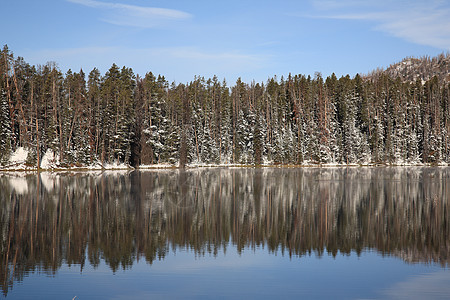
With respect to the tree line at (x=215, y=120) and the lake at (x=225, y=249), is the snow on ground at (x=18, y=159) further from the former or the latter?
the lake at (x=225, y=249)

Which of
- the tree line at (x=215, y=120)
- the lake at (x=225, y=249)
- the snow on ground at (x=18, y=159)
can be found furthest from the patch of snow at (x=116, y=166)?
the lake at (x=225, y=249)

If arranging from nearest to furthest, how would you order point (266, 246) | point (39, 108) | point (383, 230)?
point (266, 246), point (383, 230), point (39, 108)

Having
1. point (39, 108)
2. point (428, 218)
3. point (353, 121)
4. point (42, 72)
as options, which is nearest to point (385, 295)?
point (428, 218)

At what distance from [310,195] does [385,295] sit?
22.7 meters

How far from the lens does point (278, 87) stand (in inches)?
4921

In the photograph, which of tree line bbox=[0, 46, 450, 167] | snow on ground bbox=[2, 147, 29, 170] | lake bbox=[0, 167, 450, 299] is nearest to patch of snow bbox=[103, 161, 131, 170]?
tree line bbox=[0, 46, 450, 167]

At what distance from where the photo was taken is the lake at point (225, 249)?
12406 millimetres

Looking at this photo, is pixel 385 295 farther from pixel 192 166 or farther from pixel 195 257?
pixel 192 166

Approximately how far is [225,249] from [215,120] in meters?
100

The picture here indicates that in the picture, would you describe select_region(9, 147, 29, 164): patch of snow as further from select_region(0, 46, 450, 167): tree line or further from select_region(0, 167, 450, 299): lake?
select_region(0, 167, 450, 299): lake

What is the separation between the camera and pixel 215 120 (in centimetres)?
11644

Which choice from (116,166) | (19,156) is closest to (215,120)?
(116,166)

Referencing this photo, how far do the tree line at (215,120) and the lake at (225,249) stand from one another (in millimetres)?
57053

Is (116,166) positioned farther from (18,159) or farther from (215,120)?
(215,120)
